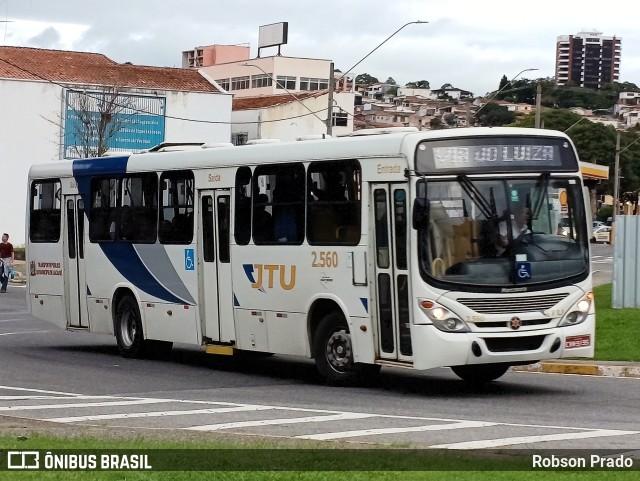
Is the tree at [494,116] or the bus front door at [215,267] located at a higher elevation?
the tree at [494,116]

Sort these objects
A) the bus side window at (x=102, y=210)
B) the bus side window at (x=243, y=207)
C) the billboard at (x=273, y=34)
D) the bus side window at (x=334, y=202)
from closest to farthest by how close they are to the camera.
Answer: the bus side window at (x=334, y=202) → the bus side window at (x=243, y=207) → the bus side window at (x=102, y=210) → the billboard at (x=273, y=34)

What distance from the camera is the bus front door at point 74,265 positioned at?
75.3 ft

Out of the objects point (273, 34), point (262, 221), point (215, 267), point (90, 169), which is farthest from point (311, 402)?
point (273, 34)

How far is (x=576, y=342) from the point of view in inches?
638

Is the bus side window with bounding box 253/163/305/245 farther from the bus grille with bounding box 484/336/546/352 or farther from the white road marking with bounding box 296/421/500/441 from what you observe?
the white road marking with bounding box 296/421/500/441

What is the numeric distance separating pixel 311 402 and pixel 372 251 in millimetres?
2107

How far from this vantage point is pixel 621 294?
26359mm

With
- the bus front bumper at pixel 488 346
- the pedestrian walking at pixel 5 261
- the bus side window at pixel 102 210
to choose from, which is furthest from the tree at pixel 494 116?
the bus front bumper at pixel 488 346

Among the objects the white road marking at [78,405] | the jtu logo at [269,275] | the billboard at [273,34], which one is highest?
the billboard at [273,34]

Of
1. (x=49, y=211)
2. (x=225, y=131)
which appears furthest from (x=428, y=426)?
(x=225, y=131)

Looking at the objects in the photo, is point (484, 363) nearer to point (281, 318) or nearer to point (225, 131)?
Answer: point (281, 318)

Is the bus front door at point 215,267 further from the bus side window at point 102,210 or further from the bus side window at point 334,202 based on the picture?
the bus side window at point 102,210

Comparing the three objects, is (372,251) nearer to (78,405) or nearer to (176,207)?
(78,405)

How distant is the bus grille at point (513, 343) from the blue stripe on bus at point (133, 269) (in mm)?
6155
